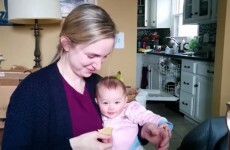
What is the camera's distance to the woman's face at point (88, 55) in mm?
1021

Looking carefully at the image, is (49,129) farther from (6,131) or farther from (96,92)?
(96,92)

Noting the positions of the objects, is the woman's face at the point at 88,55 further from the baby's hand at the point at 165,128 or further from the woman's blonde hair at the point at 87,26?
the baby's hand at the point at 165,128

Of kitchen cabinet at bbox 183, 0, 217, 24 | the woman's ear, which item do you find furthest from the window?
the woman's ear

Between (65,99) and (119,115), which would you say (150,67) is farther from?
(65,99)

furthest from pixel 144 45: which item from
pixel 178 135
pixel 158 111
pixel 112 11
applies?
pixel 112 11

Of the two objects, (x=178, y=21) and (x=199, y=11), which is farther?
(x=178, y=21)

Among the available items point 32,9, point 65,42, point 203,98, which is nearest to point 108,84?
point 65,42

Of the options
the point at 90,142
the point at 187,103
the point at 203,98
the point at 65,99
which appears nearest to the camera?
the point at 90,142

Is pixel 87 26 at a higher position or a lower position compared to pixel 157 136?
higher

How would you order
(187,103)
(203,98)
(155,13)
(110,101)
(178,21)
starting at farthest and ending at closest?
(155,13) → (178,21) → (187,103) → (203,98) → (110,101)

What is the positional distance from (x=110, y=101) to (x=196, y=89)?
279 centimetres

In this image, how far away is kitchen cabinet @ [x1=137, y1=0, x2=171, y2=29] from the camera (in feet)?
19.8

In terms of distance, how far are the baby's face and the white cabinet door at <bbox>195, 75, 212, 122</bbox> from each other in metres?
2.48

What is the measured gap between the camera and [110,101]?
1.27 metres
